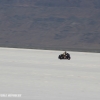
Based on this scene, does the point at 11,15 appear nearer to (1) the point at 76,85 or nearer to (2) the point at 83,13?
(2) the point at 83,13

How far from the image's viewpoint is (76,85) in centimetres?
1938

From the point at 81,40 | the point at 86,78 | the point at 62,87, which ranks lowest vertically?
the point at 62,87

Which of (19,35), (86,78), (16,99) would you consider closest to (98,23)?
(19,35)

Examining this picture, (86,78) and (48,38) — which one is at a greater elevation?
(48,38)

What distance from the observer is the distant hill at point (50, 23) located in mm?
90938

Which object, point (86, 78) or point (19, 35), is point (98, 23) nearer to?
point (19, 35)

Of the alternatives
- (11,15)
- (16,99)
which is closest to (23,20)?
(11,15)

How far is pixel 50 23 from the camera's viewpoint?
97875 mm

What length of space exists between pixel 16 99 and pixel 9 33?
80.4m

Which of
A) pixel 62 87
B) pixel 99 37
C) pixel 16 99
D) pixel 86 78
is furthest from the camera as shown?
pixel 99 37

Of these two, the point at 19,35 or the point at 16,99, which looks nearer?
the point at 16,99

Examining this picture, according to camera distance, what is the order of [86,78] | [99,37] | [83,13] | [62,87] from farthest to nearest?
[83,13] → [99,37] → [86,78] → [62,87]

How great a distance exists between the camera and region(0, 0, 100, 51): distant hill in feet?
298

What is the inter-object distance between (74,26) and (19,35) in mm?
8942
